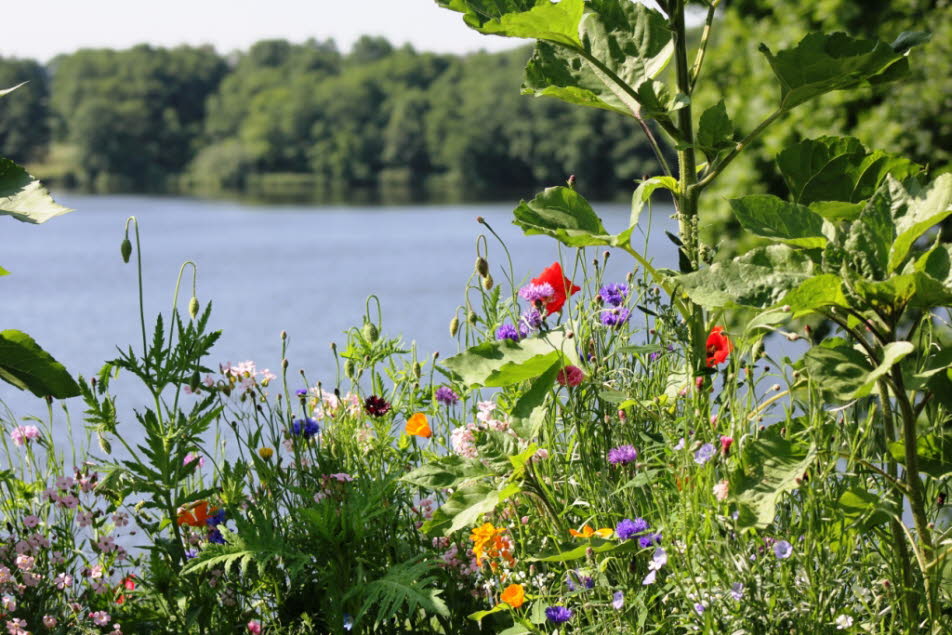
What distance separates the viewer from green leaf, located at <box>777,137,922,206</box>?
5.00ft

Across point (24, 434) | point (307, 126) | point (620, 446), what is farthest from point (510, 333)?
point (307, 126)

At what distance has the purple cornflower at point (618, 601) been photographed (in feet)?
4.32

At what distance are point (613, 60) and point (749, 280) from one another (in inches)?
22.3

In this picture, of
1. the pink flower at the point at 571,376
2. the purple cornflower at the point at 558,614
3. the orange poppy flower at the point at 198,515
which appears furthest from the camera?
the orange poppy flower at the point at 198,515

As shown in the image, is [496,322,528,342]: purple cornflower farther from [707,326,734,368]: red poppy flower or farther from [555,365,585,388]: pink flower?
[707,326,734,368]: red poppy flower

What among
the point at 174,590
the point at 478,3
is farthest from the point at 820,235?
the point at 174,590

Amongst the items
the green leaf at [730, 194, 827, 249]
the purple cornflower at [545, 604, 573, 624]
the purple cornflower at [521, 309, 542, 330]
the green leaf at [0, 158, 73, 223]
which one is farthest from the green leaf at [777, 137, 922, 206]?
the green leaf at [0, 158, 73, 223]

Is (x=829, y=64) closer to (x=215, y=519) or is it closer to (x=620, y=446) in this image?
(x=620, y=446)

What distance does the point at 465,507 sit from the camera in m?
1.56

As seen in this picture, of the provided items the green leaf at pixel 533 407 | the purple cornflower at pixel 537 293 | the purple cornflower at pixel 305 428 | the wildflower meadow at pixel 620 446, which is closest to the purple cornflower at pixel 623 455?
the wildflower meadow at pixel 620 446

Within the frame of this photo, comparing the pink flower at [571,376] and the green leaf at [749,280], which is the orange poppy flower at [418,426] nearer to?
the pink flower at [571,376]

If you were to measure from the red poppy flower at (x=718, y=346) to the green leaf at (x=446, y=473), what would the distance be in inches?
20.5

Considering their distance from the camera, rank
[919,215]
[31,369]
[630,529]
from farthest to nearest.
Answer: [31,369], [630,529], [919,215]

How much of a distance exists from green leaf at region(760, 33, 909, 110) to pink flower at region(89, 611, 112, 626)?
1.57 metres
